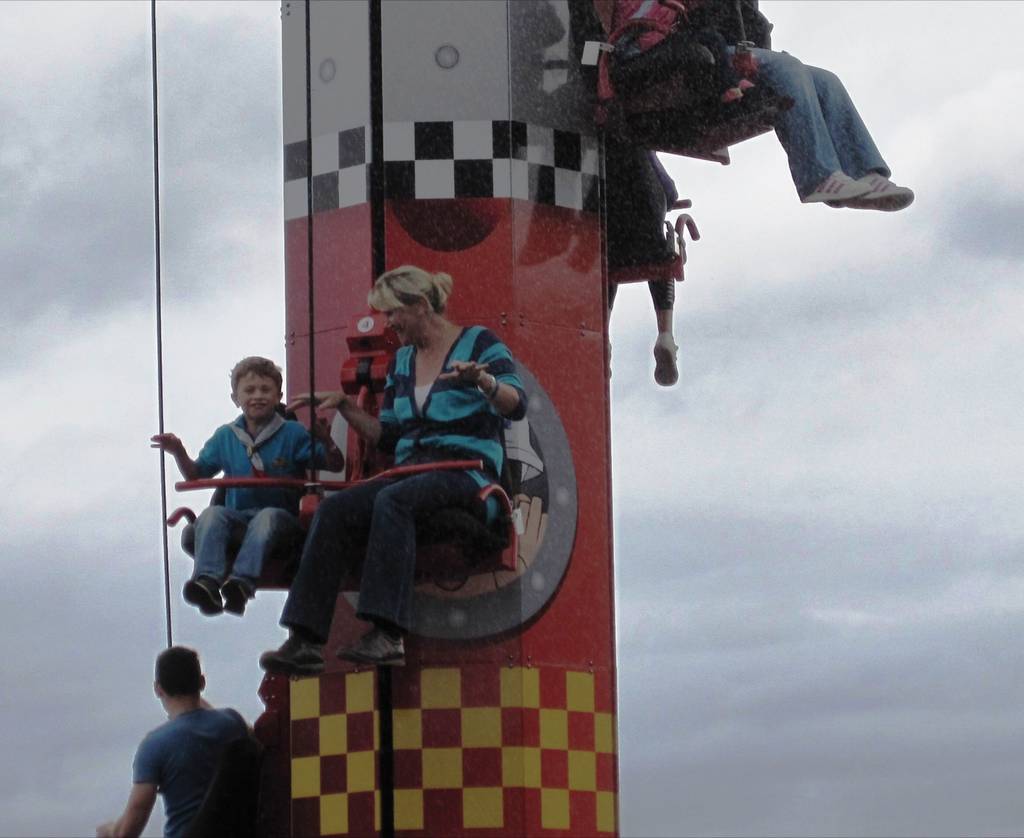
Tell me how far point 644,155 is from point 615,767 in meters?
2.35

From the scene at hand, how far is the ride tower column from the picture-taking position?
838 cm

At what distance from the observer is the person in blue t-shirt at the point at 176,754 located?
7.97m

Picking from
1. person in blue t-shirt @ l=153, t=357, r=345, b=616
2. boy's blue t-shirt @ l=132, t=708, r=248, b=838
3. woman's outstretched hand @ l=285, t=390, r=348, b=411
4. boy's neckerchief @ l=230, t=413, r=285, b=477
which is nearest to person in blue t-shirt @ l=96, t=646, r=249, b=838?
boy's blue t-shirt @ l=132, t=708, r=248, b=838

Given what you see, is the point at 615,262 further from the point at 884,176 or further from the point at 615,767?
the point at 615,767

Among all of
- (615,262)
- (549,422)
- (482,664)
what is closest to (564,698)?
(482,664)

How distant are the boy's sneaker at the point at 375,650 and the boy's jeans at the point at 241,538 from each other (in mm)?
402

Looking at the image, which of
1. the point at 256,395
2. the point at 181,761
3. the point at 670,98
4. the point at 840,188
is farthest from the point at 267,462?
the point at 840,188

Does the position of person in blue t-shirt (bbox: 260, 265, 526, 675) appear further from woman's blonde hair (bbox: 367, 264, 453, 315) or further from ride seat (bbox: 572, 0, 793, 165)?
ride seat (bbox: 572, 0, 793, 165)

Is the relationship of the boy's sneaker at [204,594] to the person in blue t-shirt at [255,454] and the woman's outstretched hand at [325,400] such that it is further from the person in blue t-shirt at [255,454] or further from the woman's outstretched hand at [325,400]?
the woman's outstretched hand at [325,400]

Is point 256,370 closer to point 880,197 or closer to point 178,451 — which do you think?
point 178,451

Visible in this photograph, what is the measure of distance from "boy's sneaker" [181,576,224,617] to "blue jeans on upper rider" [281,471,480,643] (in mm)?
266

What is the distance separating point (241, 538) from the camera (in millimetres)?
8102

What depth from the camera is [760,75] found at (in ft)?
29.1

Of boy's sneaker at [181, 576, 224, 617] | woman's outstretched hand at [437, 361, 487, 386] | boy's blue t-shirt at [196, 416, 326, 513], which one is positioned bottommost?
boy's sneaker at [181, 576, 224, 617]
